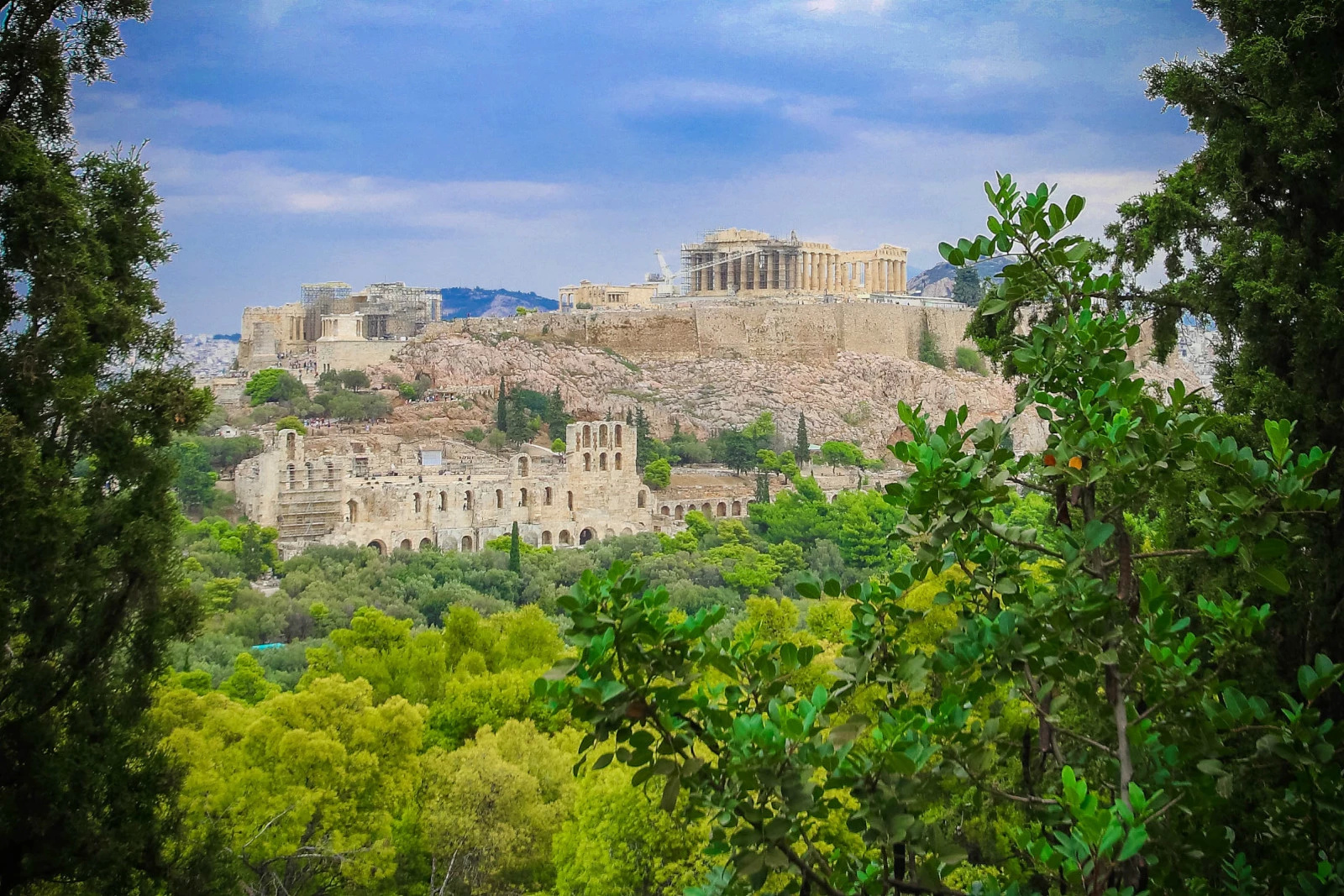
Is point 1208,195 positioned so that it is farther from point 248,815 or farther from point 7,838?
point 248,815

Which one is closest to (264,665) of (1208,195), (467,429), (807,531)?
(1208,195)

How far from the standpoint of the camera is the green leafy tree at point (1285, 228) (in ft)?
14.6

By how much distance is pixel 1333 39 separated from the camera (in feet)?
15.0

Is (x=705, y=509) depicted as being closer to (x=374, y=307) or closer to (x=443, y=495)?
(x=443, y=495)

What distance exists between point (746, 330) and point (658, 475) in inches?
741

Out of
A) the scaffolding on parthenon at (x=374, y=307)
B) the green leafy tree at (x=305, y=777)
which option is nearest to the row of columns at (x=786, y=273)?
the scaffolding on parthenon at (x=374, y=307)

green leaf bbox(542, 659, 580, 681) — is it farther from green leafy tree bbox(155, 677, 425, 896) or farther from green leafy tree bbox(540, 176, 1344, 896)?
green leafy tree bbox(155, 677, 425, 896)

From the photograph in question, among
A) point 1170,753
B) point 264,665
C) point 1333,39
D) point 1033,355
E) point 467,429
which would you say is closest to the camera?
point 1170,753

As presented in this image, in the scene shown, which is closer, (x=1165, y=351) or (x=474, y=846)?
(x=1165, y=351)

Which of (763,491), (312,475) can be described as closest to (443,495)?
(312,475)

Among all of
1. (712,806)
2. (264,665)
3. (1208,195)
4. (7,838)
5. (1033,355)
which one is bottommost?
(264,665)

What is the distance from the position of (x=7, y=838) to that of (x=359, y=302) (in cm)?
5718

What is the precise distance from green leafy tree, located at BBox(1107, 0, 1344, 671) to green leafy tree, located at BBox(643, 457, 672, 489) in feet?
107

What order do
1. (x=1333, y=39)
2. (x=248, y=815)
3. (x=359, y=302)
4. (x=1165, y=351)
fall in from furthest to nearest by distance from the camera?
(x=359, y=302)
(x=248, y=815)
(x=1165, y=351)
(x=1333, y=39)
